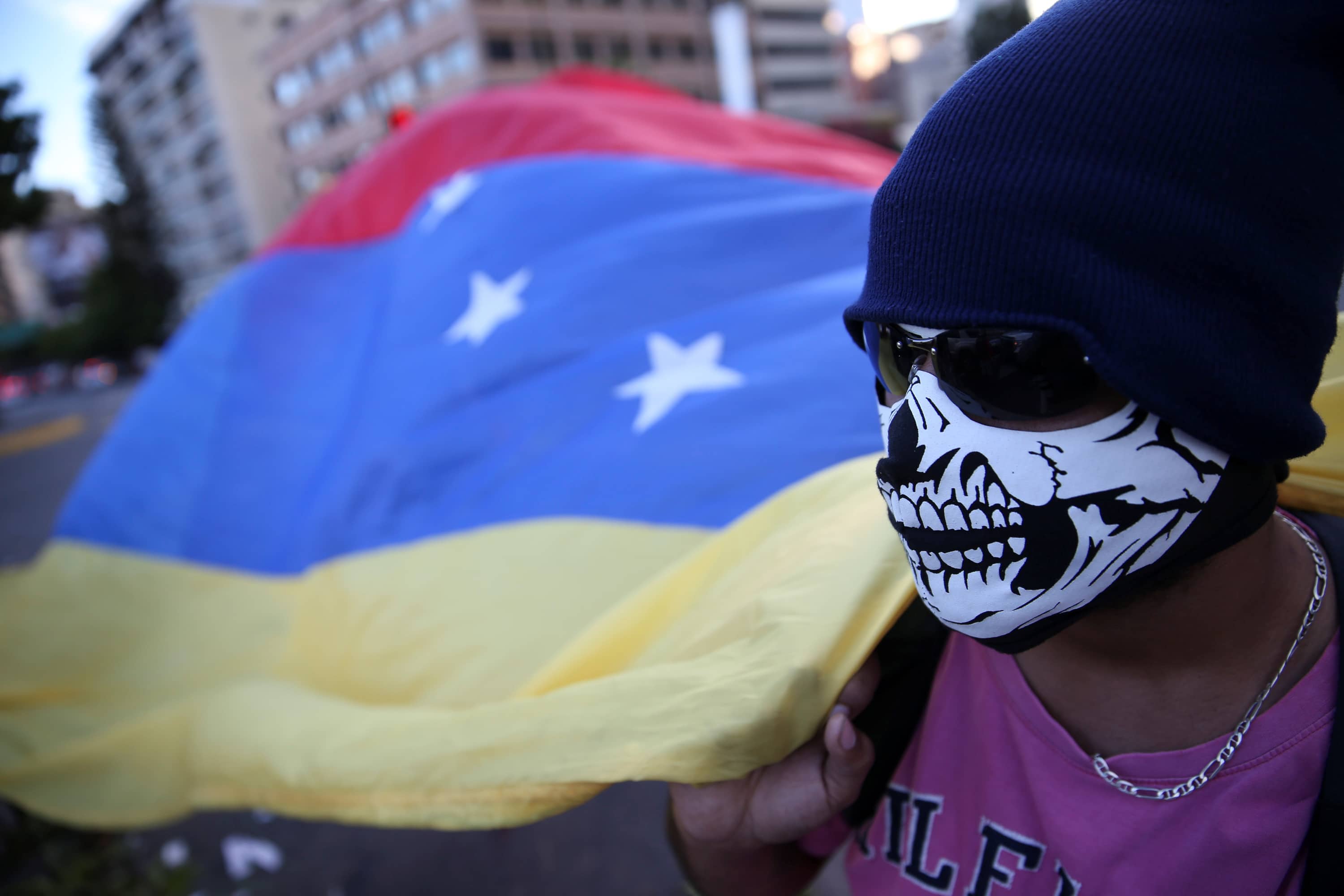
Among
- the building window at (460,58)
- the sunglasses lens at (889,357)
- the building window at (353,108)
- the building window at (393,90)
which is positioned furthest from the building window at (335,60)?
the sunglasses lens at (889,357)

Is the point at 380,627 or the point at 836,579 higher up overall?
the point at 836,579

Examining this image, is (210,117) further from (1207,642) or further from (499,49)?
Result: (1207,642)

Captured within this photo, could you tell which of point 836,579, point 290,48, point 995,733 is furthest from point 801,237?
point 290,48

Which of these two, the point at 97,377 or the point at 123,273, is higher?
the point at 123,273

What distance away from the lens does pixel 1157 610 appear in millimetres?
937

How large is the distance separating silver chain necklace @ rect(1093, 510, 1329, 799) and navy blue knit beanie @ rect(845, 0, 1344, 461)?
0.24 metres

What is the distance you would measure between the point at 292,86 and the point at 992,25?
161 ft

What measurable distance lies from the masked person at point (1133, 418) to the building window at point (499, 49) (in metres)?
48.3

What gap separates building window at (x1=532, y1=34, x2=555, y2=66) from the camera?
4525cm

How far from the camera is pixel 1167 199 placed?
0.80m

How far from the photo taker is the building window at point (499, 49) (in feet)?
142

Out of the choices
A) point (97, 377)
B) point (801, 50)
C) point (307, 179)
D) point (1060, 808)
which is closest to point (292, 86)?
point (307, 179)

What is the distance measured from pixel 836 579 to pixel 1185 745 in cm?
48

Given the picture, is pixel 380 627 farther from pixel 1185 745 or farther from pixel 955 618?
pixel 1185 745
